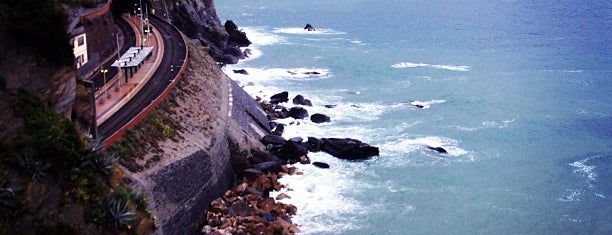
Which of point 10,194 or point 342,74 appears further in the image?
point 342,74

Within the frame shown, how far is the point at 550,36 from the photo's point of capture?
100062 millimetres

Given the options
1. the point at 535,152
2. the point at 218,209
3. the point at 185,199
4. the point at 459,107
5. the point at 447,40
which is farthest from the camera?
the point at 447,40

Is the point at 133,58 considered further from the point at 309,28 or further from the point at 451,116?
the point at 309,28

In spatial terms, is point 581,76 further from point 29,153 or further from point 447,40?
point 29,153

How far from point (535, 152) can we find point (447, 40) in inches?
1977

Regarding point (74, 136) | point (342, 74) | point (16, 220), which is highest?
point (74, 136)

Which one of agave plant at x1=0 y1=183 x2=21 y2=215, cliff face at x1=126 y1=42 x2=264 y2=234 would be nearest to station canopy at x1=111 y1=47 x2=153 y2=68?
cliff face at x1=126 y1=42 x2=264 y2=234

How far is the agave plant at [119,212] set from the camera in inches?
886

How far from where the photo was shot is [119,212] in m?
22.7

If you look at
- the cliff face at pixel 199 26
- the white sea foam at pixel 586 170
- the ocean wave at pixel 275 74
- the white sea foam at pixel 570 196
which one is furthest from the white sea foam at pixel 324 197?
the cliff face at pixel 199 26

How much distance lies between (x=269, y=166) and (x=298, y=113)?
14.9m

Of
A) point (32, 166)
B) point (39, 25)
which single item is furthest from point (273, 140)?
point (32, 166)

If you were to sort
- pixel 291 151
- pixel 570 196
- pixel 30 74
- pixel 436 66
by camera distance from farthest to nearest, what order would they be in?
pixel 436 66 < pixel 291 151 < pixel 570 196 < pixel 30 74

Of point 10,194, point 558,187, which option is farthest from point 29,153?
point 558,187
